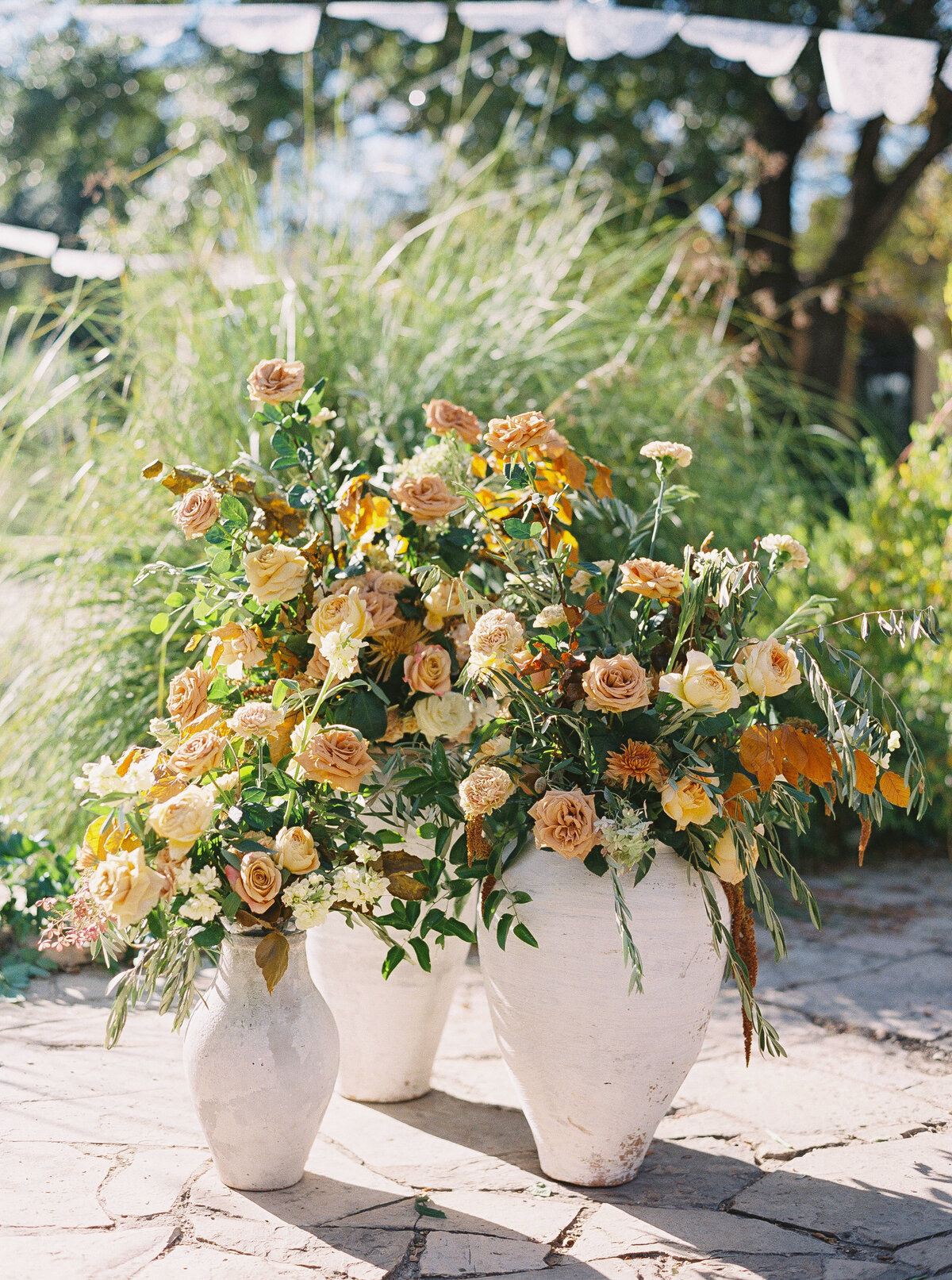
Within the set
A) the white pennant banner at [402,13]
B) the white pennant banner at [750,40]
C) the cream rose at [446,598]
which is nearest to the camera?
the cream rose at [446,598]

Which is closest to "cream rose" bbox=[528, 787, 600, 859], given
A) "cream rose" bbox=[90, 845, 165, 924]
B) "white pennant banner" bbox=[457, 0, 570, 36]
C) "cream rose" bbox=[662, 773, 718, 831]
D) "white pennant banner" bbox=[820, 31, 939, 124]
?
"cream rose" bbox=[662, 773, 718, 831]

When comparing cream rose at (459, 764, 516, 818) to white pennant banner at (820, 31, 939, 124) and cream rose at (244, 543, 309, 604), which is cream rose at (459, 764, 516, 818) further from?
white pennant banner at (820, 31, 939, 124)

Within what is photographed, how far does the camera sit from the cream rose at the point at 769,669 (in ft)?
5.04

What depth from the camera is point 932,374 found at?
36.4 ft

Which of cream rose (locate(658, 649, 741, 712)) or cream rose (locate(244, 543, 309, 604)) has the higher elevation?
cream rose (locate(244, 543, 309, 604))

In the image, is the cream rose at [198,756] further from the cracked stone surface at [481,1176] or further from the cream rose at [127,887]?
the cracked stone surface at [481,1176]

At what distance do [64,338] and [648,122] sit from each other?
15.9 ft

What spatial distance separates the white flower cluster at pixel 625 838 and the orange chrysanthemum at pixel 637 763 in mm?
50

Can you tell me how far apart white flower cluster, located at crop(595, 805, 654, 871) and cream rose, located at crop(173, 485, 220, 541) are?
736 millimetres

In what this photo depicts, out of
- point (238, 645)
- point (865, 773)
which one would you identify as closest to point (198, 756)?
point (238, 645)

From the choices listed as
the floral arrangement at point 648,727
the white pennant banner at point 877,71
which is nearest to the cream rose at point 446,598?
the floral arrangement at point 648,727

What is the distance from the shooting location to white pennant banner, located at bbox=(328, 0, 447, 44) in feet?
13.3

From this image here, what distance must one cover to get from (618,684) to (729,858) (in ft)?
1.04

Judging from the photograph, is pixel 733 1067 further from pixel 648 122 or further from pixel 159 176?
pixel 159 176
